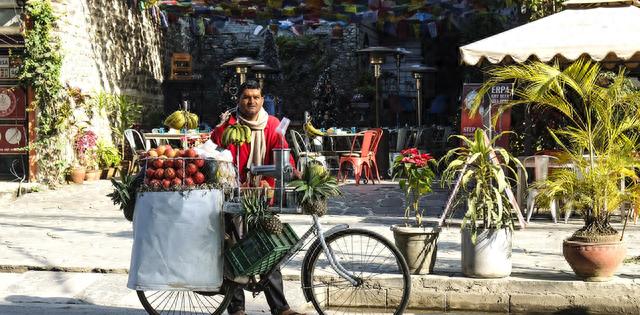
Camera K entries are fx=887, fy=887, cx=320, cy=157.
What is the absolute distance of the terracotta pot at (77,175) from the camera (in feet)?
49.9

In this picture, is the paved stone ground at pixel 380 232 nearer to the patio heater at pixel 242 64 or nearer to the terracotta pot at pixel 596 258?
the terracotta pot at pixel 596 258

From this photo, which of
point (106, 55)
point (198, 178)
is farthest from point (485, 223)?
point (106, 55)

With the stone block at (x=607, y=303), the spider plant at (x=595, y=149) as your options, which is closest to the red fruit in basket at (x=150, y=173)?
the spider plant at (x=595, y=149)

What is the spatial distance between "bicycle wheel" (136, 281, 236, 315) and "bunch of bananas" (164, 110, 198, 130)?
10034mm

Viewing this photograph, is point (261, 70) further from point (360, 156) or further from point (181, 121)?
point (360, 156)

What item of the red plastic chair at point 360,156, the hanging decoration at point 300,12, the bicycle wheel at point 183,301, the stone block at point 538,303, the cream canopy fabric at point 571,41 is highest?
the hanging decoration at point 300,12

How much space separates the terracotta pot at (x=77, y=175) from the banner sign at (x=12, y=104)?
1.24m

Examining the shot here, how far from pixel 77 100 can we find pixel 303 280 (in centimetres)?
1086

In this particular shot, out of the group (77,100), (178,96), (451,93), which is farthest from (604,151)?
(451,93)

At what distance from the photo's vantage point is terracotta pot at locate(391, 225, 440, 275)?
23.6ft

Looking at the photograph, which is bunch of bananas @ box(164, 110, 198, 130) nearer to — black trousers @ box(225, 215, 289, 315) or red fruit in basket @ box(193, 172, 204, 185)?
black trousers @ box(225, 215, 289, 315)

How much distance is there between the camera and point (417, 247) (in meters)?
7.20

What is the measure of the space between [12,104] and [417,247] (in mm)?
10111

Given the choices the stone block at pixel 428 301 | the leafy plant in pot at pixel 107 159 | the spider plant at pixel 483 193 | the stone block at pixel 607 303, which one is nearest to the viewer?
the stone block at pixel 607 303
